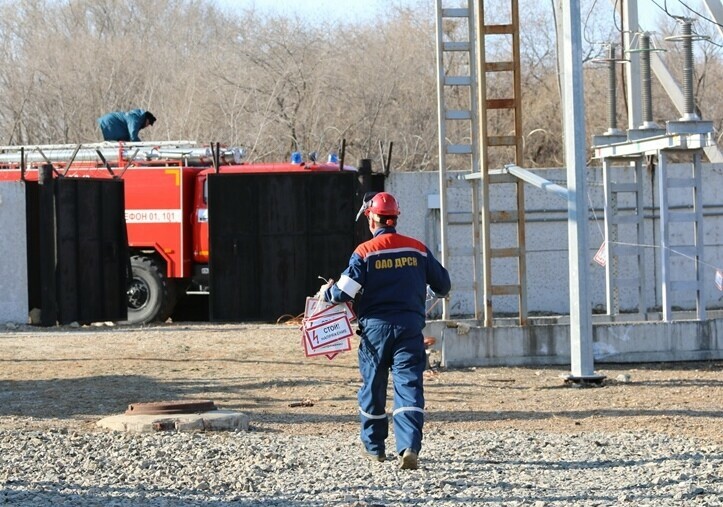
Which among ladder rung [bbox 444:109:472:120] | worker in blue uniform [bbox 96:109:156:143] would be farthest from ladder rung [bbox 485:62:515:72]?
worker in blue uniform [bbox 96:109:156:143]

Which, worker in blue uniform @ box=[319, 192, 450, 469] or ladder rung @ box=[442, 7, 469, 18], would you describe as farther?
ladder rung @ box=[442, 7, 469, 18]

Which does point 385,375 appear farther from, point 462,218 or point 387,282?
point 462,218

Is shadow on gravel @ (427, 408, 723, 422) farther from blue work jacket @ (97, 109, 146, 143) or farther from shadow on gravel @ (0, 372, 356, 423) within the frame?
blue work jacket @ (97, 109, 146, 143)

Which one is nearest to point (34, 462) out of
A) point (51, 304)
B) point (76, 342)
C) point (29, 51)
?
point (76, 342)

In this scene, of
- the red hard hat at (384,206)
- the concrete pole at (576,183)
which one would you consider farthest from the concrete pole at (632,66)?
the red hard hat at (384,206)

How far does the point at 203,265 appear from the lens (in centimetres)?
2184

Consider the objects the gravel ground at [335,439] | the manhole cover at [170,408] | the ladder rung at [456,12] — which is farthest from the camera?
the ladder rung at [456,12]

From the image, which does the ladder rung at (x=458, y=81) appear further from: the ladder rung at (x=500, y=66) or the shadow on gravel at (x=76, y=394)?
the shadow on gravel at (x=76, y=394)

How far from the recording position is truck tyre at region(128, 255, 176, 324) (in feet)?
70.2

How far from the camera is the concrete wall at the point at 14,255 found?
69.4ft

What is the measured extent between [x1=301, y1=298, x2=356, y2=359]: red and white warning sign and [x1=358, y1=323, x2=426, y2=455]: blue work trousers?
49cm

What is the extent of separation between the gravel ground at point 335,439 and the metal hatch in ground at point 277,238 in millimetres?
4869

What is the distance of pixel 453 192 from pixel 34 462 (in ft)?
45.6

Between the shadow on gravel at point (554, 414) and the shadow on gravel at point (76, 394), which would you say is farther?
the shadow on gravel at point (76, 394)
